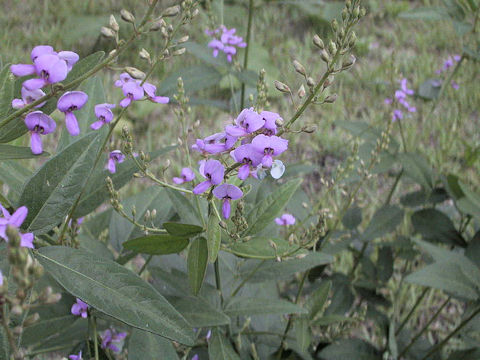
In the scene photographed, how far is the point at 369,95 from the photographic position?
4.32m

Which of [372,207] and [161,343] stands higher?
[161,343]

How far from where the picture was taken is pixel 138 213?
5.86ft

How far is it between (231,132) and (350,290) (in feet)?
4.74

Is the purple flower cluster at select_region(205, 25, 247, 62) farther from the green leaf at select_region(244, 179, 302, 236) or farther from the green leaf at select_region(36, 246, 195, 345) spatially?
the green leaf at select_region(36, 246, 195, 345)

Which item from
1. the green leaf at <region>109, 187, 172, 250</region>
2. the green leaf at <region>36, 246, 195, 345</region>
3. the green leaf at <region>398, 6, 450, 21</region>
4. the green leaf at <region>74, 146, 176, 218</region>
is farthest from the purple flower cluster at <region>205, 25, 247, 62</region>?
the green leaf at <region>36, 246, 195, 345</region>

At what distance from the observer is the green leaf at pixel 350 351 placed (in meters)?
2.03

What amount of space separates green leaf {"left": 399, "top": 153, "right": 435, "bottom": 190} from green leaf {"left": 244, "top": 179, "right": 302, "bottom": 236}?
1002 mm

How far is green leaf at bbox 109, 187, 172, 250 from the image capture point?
176cm

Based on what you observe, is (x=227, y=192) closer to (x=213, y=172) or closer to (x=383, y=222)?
(x=213, y=172)

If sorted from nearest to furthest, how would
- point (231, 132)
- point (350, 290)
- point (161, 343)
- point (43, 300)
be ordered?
point (43, 300), point (231, 132), point (161, 343), point (350, 290)

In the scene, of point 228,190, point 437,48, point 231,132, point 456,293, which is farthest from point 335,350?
point 437,48

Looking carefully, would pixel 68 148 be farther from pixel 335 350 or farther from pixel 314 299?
pixel 335 350

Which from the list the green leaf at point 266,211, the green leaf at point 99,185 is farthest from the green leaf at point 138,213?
the green leaf at point 266,211

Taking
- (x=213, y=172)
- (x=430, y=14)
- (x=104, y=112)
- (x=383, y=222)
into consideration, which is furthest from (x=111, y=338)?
(x=430, y=14)
